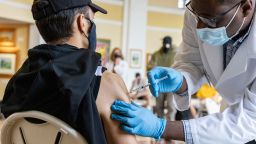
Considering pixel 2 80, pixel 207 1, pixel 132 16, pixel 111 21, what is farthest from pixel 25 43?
pixel 207 1

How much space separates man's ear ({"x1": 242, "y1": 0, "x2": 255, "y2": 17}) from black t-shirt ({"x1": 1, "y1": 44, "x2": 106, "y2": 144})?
21.4 inches

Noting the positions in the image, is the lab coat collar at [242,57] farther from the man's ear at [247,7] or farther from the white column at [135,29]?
the white column at [135,29]

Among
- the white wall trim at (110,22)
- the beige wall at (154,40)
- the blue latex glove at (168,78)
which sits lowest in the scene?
the blue latex glove at (168,78)

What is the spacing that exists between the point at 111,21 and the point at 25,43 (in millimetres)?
1920

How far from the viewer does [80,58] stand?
44.4 inches

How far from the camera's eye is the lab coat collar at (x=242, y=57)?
1.31 metres

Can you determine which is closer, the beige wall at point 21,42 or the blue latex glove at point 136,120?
the blue latex glove at point 136,120

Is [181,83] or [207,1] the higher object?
[207,1]

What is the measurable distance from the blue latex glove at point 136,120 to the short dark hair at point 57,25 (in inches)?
13.3

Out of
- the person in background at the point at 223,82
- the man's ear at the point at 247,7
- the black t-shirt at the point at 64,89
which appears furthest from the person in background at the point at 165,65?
the black t-shirt at the point at 64,89

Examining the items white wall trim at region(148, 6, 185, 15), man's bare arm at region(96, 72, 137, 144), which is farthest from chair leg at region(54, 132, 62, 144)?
white wall trim at region(148, 6, 185, 15)

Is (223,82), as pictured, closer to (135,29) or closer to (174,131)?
(174,131)

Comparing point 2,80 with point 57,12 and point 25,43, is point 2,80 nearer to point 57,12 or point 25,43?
point 25,43

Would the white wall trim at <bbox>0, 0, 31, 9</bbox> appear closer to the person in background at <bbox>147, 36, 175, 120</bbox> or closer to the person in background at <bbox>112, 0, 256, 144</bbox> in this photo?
the person in background at <bbox>147, 36, 175, 120</bbox>
